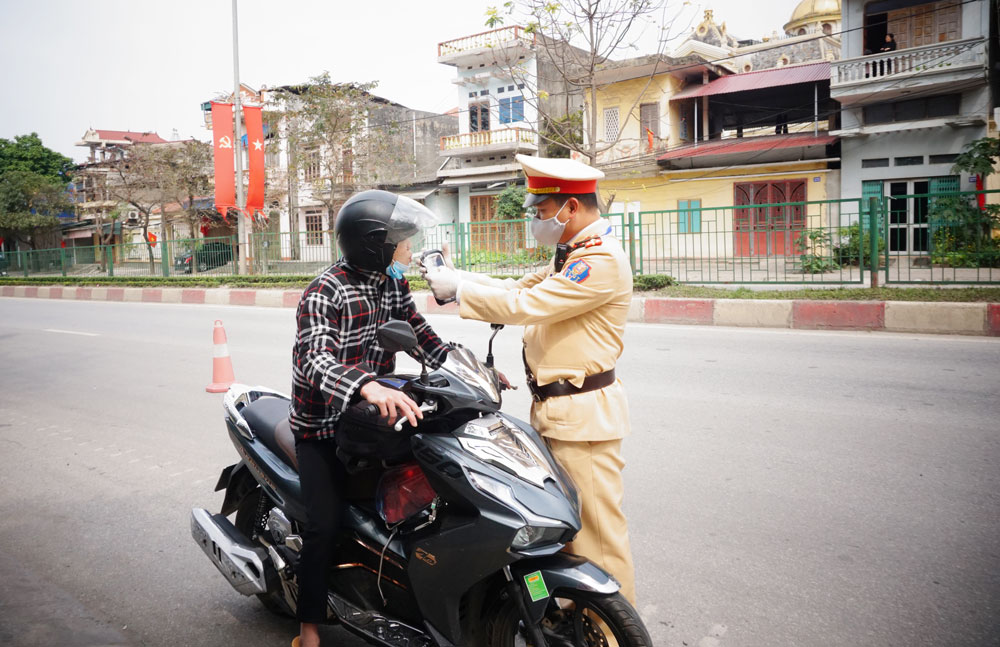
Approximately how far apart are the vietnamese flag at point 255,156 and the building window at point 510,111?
423 inches

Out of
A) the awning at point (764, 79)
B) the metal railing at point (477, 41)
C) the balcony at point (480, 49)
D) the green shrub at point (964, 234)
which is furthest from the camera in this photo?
the metal railing at point (477, 41)

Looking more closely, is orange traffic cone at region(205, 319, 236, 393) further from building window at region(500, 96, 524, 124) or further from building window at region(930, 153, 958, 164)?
building window at region(500, 96, 524, 124)

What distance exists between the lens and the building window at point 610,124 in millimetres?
27297

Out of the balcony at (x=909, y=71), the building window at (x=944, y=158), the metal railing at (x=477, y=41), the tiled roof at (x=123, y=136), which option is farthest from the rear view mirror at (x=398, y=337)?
the tiled roof at (x=123, y=136)

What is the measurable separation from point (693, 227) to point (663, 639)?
10515 millimetres

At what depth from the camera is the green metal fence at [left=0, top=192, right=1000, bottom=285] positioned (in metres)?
10.0

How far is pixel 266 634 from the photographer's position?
9.12 ft

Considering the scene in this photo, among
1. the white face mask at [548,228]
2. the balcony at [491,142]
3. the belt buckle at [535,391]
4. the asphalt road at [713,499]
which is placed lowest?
the asphalt road at [713,499]

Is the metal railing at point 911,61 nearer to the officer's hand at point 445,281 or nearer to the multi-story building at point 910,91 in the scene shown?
the multi-story building at point 910,91

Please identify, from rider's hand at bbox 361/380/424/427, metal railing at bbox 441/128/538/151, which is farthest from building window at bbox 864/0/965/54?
rider's hand at bbox 361/380/424/427

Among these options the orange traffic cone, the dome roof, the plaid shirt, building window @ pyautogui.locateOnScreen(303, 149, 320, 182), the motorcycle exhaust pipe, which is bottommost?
the motorcycle exhaust pipe

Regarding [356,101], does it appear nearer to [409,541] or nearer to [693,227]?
[693,227]

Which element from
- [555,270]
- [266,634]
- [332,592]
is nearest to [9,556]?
[266,634]

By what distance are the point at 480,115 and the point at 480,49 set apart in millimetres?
2644
